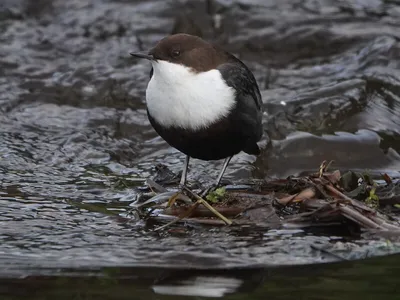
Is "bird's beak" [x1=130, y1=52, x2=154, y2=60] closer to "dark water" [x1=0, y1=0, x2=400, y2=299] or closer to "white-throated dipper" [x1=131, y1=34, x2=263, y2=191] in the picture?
"white-throated dipper" [x1=131, y1=34, x2=263, y2=191]

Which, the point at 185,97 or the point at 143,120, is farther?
the point at 143,120

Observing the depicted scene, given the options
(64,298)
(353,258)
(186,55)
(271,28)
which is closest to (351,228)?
(353,258)

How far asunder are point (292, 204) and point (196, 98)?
2.63ft

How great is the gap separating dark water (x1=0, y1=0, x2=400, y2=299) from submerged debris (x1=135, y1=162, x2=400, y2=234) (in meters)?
0.12

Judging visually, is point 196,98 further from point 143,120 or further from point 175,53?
point 143,120

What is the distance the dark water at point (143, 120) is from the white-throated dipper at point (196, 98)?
57 cm

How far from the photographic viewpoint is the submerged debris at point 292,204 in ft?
14.8

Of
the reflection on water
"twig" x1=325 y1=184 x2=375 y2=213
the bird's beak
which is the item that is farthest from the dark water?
the bird's beak

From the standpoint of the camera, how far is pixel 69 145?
262 inches

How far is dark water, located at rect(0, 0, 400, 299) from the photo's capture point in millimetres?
4219

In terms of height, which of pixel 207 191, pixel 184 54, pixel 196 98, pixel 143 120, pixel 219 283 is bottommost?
pixel 143 120

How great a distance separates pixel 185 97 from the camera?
4.69 m

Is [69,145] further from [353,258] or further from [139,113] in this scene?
[353,258]

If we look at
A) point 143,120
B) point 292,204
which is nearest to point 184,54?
point 292,204
